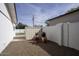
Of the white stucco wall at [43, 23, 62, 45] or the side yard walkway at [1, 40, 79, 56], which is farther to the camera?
the white stucco wall at [43, 23, 62, 45]

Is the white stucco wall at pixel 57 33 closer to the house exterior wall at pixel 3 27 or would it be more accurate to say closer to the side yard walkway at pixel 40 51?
Result: the side yard walkway at pixel 40 51

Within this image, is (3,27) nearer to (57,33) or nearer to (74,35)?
(74,35)

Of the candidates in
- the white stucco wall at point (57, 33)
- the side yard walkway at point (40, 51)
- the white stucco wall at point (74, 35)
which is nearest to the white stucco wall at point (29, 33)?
the white stucco wall at point (57, 33)

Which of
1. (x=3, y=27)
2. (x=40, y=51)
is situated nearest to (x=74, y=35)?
(x=40, y=51)

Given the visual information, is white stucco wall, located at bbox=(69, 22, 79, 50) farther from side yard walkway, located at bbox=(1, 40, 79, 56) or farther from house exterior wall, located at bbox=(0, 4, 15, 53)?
house exterior wall, located at bbox=(0, 4, 15, 53)

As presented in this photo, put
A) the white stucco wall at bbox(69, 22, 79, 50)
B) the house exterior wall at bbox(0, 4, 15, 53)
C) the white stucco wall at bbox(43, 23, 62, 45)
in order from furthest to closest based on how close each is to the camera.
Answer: the white stucco wall at bbox(43, 23, 62, 45) < the white stucco wall at bbox(69, 22, 79, 50) < the house exterior wall at bbox(0, 4, 15, 53)

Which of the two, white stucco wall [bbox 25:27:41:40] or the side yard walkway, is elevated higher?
white stucco wall [bbox 25:27:41:40]

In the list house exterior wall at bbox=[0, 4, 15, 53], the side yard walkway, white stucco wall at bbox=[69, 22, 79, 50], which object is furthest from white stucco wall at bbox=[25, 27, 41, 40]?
white stucco wall at bbox=[69, 22, 79, 50]

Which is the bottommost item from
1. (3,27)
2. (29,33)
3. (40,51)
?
(40,51)

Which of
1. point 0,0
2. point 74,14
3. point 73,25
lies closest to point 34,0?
point 0,0

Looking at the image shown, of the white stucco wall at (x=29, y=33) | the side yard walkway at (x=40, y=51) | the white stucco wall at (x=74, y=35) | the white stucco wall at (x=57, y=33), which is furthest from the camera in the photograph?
the white stucco wall at (x=29, y=33)

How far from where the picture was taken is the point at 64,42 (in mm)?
11312

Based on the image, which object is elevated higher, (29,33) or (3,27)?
(3,27)

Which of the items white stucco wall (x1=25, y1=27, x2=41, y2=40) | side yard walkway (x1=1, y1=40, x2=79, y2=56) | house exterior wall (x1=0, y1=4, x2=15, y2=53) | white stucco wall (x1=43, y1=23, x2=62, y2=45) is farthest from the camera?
white stucco wall (x1=25, y1=27, x2=41, y2=40)
